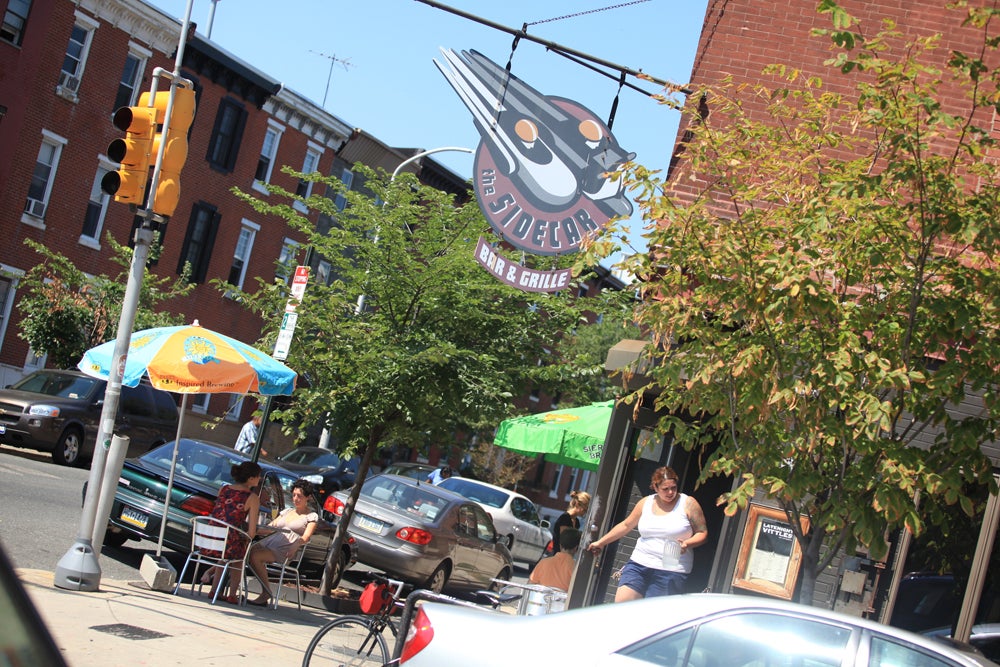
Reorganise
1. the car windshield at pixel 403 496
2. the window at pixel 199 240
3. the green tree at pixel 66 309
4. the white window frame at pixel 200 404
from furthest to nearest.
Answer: the white window frame at pixel 200 404
the window at pixel 199 240
the green tree at pixel 66 309
the car windshield at pixel 403 496

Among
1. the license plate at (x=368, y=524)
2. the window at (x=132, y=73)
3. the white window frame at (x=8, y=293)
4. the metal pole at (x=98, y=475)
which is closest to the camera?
the metal pole at (x=98, y=475)

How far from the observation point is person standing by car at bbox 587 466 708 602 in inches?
344

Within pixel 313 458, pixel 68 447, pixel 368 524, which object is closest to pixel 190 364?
pixel 368 524

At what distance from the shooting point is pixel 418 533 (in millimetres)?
14953

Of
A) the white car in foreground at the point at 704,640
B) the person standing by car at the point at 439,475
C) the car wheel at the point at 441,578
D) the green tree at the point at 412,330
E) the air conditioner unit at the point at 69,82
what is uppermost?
the air conditioner unit at the point at 69,82

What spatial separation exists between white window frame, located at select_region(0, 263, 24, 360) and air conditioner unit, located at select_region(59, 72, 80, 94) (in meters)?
4.88

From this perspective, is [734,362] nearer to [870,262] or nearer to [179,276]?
[870,262]

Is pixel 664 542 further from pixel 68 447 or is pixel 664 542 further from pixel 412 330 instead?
pixel 68 447

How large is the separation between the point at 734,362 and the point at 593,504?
5.67 meters

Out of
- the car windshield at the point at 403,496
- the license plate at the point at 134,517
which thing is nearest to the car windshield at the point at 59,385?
the car windshield at the point at 403,496

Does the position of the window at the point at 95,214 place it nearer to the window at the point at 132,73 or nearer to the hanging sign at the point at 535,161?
the window at the point at 132,73

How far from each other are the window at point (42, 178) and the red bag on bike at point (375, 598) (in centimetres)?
2427

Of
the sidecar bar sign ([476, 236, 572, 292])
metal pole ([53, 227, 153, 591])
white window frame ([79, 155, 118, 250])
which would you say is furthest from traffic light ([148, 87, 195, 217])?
white window frame ([79, 155, 118, 250])

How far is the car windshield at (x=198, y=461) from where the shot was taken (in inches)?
499
